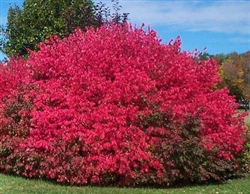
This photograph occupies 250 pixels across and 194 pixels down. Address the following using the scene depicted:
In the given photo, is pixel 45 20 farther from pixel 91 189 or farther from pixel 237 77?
pixel 237 77

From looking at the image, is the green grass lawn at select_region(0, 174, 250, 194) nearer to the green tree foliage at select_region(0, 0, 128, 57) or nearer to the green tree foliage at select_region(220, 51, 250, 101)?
the green tree foliage at select_region(0, 0, 128, 57)

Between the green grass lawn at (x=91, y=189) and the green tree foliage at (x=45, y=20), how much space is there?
10.5 m

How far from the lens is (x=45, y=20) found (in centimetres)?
2105

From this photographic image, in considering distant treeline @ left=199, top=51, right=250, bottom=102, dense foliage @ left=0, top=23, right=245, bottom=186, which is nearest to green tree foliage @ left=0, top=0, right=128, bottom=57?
dense foliage @ left=0, top=23, right=245, bottom=186

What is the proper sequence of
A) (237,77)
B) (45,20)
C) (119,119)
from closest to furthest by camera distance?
(119,119) < (45,20) < (237,77)

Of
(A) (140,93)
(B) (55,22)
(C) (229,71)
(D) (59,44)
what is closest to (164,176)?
(A) (140,93)

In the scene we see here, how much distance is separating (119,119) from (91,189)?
1561 mm

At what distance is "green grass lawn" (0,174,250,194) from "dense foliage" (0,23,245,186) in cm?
25

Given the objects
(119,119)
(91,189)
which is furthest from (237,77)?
(91,189)

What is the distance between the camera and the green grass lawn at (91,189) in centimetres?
943

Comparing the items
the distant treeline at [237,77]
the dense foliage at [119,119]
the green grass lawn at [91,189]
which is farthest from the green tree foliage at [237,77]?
the green grass lawn at [91,189]

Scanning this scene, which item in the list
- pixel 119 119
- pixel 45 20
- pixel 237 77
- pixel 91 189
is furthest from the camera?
pixel 237 77

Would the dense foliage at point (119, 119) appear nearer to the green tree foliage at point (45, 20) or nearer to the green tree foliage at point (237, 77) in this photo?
the green tree foliage at point (45, 20)

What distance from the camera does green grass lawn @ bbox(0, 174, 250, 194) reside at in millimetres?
9430
